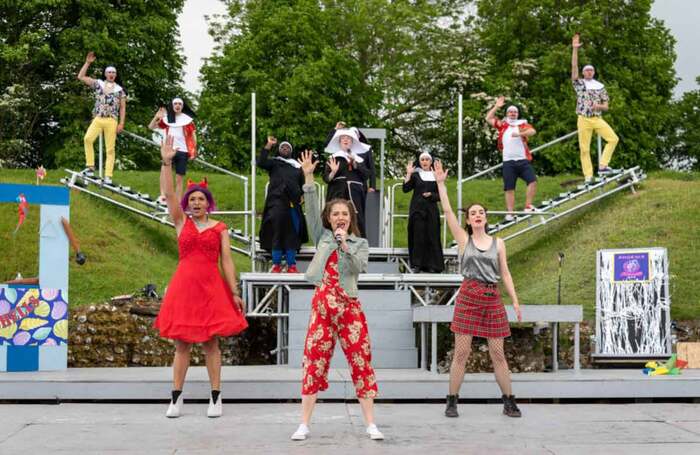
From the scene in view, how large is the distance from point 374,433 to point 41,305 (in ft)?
14.9

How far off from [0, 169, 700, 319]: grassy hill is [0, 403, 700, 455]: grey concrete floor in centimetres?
543

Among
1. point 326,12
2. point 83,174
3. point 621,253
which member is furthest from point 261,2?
point 621,253

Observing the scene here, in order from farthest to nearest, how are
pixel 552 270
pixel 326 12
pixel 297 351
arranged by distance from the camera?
pixel 326 12
pixel 552 270
pixel 297 351

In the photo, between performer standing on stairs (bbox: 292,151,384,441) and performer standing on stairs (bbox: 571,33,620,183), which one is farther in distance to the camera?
performer standing on stairs (bbox: 571,33,620,183)

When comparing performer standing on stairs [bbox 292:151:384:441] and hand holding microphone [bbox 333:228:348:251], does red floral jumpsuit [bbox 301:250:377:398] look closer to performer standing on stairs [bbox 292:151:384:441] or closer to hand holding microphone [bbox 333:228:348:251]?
performer standing on stairs [bbox 292:151:384:441]

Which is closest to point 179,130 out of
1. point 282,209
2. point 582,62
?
point 282,209

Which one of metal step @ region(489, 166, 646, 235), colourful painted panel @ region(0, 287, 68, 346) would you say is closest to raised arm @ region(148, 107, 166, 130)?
metal step @ region(489, 166, 646, 235)

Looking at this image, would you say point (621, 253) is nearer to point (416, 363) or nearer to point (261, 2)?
point (416, 363)

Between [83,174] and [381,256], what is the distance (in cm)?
620

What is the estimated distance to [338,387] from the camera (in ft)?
28.5

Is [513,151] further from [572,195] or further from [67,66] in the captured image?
[67,66]

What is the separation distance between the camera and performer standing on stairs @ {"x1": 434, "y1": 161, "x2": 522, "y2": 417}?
7.85 m

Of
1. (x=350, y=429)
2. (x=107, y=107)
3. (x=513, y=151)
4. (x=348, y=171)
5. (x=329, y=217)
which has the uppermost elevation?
(x=107, y=107)

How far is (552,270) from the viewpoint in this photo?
1566 cm
